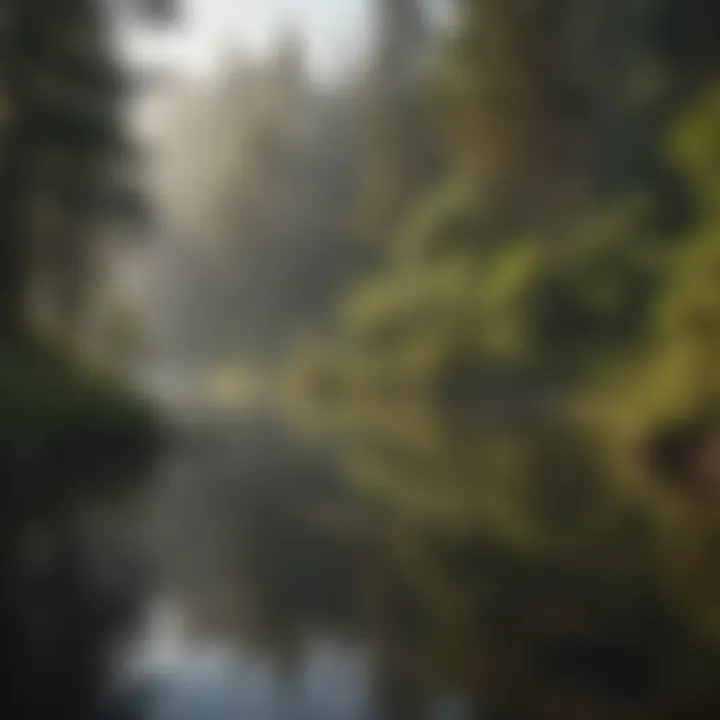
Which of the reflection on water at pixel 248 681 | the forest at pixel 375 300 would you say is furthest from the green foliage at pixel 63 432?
the reflection on water at pixel 248 681

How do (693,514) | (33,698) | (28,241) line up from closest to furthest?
(33,698) < (693,514) < (28,241)

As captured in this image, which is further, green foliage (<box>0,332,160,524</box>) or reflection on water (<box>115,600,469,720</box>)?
green foliage (<box>0,332,160,524</box>)

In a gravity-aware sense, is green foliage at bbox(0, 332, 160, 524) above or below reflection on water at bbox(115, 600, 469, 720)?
above

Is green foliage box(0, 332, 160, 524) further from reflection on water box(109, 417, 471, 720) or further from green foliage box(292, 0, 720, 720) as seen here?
green foliage box(292, 0, 720, 720)

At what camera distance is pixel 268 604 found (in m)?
1.02

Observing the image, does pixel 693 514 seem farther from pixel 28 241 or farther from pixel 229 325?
pixel 28 241

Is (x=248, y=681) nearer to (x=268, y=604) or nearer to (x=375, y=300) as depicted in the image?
(x=268, y=604)

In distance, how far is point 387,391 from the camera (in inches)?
45.4

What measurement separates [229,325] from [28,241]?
0.26 meters

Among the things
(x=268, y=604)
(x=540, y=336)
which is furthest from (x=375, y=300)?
(x=268, y=604)

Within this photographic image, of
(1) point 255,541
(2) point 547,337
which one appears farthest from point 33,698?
(2) point 547,337

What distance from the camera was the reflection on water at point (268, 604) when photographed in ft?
3.03

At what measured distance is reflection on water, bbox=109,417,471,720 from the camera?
3.03 feet

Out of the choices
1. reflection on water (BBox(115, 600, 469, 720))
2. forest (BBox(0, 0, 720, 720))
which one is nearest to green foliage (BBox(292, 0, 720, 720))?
forest (BBox(0, 0, 720, 720))
